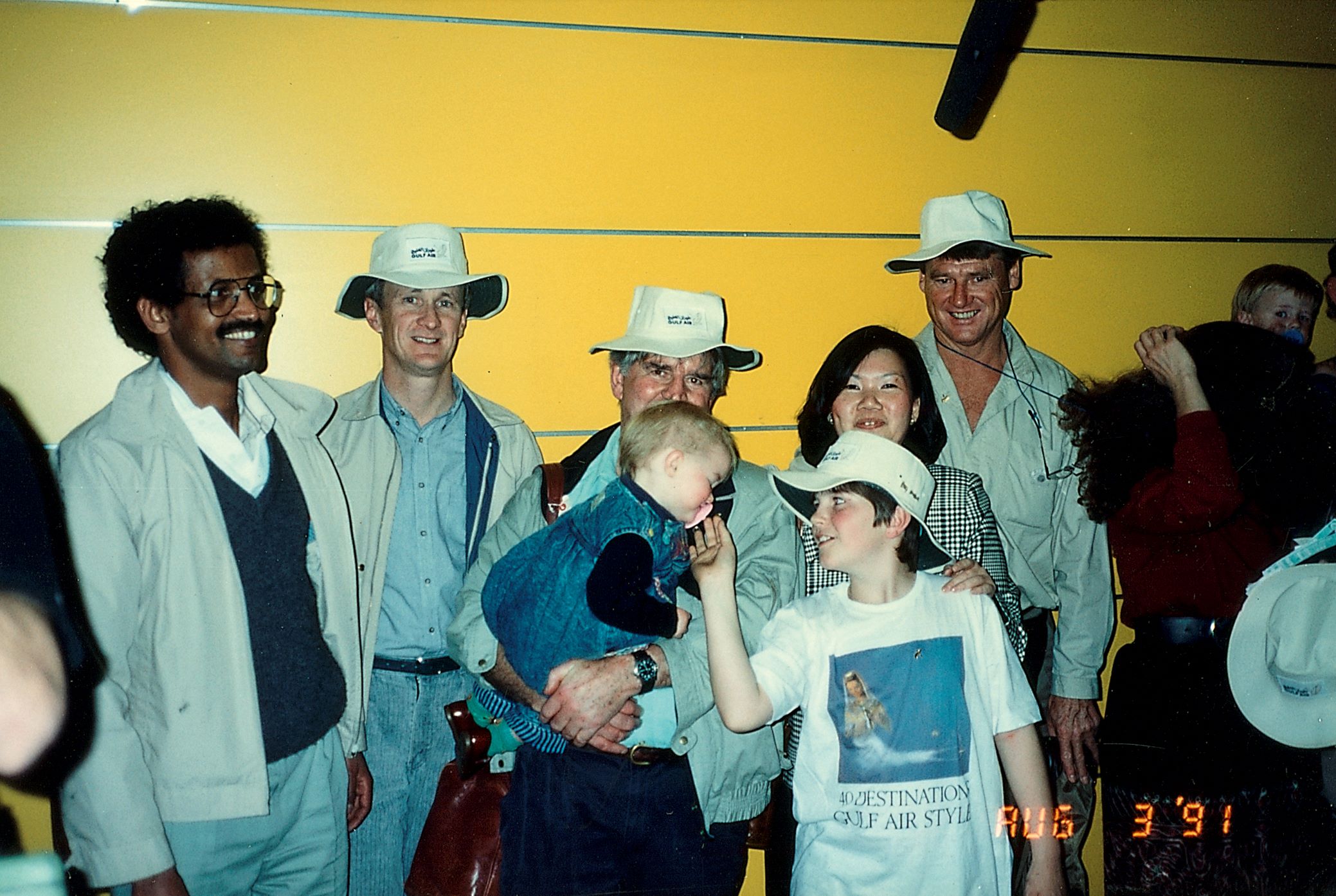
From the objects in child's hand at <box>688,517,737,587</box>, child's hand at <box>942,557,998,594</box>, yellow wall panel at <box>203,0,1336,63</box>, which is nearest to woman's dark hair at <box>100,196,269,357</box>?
yellow wall panel at <box>203,0,1336,63</box>

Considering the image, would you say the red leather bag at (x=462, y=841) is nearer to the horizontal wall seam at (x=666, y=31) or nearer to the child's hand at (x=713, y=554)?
the child's hand at (x=713, y=554)

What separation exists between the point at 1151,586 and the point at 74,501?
8.01ft

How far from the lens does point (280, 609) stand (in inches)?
71.8

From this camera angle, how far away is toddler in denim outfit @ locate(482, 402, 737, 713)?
1.65 m

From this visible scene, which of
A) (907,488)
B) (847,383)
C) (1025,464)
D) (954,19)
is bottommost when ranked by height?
(907,488)

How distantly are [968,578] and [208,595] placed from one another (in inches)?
62.6

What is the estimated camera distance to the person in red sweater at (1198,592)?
2.02 metres

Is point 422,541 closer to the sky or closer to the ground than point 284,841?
closer to the sky

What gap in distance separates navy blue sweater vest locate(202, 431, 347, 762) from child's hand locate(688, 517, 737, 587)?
0.90 m

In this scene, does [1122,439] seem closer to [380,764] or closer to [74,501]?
[380,764]

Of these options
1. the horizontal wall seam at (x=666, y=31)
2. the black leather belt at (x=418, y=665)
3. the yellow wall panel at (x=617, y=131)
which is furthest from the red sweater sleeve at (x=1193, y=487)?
the black leather belt at (x=418, y=665)

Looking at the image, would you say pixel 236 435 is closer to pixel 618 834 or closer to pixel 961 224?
pixel 618 834

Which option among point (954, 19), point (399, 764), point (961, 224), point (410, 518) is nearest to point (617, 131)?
point (961, 224)

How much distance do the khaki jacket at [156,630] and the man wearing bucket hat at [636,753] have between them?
48 centimetres
